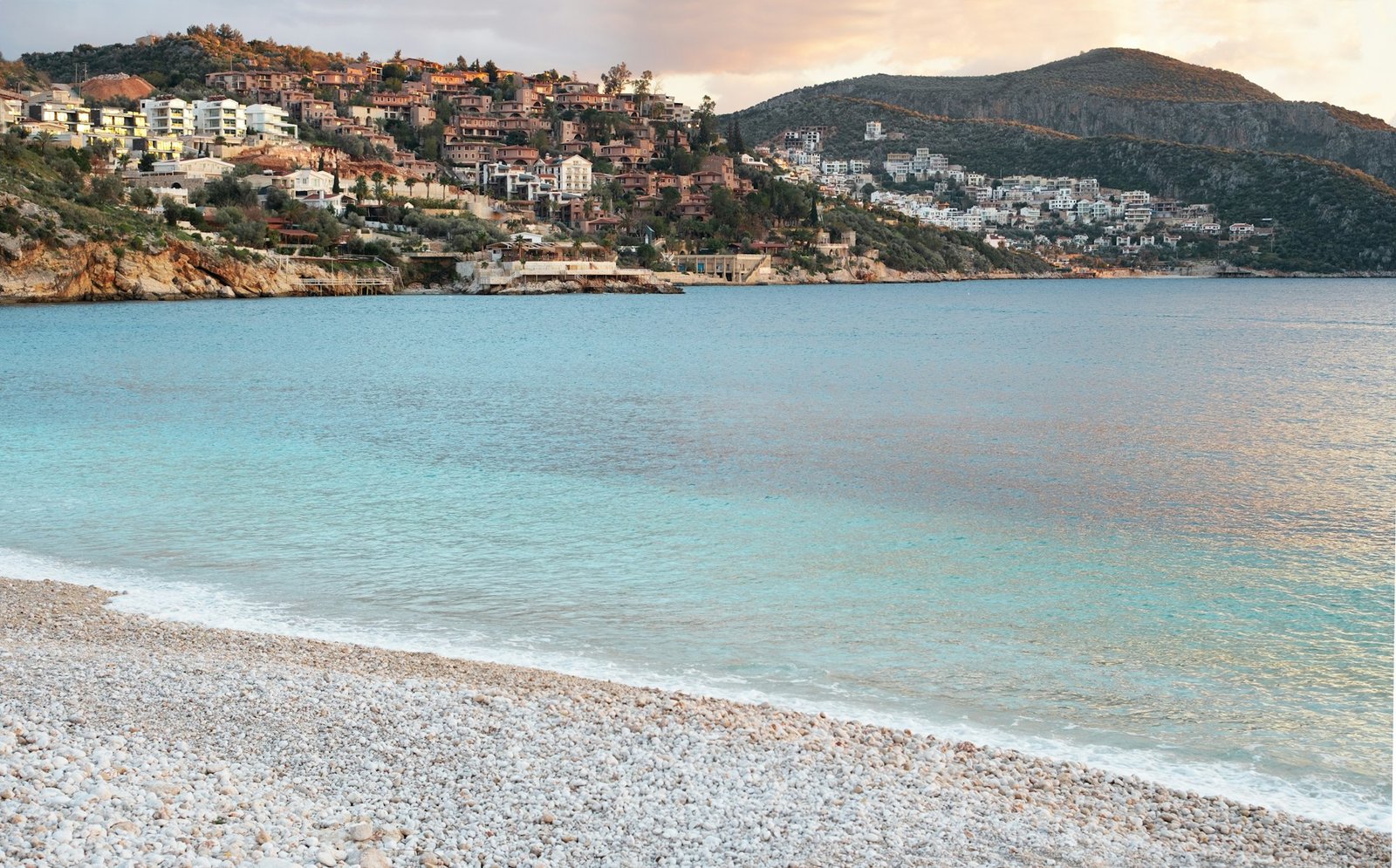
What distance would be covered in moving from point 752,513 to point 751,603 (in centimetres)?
329

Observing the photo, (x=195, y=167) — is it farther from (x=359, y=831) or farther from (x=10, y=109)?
(x=359, y=831)

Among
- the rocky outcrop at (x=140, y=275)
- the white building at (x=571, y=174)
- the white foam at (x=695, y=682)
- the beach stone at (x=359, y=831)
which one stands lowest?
the white foam at (x=695, y=682)

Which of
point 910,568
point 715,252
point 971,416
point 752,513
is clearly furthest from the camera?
point 715,252

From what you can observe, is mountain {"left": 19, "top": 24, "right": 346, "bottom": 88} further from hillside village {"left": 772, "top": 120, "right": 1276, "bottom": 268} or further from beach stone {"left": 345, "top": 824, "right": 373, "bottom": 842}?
beach stone {"left": 345, "top": 824, "right": 373, "bottom": 842}

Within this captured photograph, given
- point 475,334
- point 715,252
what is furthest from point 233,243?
point 715,252

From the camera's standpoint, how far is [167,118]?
9675 centimetres

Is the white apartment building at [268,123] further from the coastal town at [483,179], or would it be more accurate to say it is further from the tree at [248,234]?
the tree at [248,234]

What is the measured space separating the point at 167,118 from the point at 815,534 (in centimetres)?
10048

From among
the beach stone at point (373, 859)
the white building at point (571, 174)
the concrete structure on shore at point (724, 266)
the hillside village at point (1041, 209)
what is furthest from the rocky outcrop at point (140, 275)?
the hillside village at point (1041, 209)

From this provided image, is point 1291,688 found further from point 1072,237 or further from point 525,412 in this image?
point 1072,237

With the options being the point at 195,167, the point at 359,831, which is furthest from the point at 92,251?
the point at 359,831

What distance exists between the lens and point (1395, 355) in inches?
1422

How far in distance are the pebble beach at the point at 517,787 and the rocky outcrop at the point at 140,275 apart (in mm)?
51633

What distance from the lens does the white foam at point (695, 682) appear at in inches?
212
